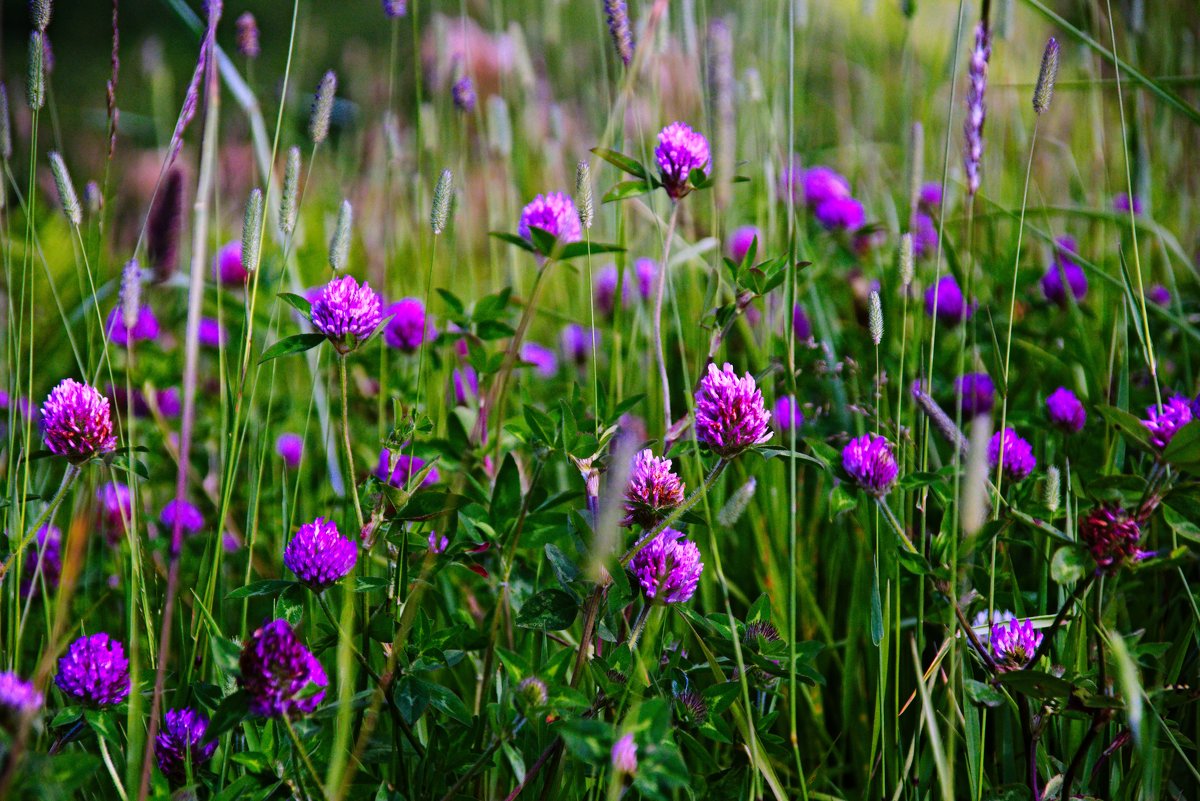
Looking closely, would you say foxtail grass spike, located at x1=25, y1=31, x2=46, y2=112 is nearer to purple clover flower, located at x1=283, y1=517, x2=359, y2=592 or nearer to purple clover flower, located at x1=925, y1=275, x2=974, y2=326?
purple clover flower, located at x1=283, y1=517, x2=359, y2=592

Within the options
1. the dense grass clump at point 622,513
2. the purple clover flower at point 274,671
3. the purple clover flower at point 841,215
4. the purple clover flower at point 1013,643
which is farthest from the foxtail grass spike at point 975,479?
the purple clover flower at point 841,215

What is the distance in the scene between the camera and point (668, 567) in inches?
25.0

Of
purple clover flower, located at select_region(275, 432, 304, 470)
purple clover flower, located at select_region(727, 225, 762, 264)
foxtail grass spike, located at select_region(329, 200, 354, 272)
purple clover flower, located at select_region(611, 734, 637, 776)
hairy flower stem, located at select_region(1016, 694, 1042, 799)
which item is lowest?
hairy flower stem, located at select_region(1016, 694, 1042, 799)

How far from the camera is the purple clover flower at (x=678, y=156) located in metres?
0.75

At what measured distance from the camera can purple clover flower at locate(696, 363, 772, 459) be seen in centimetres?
61

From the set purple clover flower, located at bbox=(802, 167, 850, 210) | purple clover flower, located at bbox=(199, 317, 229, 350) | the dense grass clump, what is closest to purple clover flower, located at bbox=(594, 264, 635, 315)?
the dense grass clump

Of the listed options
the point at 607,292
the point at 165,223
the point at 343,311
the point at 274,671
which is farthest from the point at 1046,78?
the point at 165,223

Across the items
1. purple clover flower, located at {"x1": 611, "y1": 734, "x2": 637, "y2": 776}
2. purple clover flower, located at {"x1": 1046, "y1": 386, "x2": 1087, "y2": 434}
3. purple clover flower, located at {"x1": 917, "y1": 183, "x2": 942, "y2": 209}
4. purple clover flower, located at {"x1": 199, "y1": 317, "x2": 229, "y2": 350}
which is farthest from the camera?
purple clover flower, located at {"x1": 917, "y1": 183, "x2": 942, "y2": 209}

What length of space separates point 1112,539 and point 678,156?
41 cm

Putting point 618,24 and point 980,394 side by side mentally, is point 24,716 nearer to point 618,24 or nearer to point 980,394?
point 618,24

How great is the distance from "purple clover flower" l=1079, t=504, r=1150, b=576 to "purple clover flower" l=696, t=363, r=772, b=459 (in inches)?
8.1

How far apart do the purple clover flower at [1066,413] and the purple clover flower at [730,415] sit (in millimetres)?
462

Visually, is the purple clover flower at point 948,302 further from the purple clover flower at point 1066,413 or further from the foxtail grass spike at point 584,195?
the foxtail grass spike at point 584,195

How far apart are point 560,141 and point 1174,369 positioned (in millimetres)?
957
